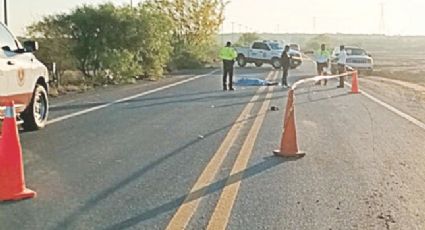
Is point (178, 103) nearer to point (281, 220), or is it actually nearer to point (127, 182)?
point (127, 182)

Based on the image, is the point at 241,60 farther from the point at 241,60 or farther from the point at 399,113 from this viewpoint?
the point at 399,113

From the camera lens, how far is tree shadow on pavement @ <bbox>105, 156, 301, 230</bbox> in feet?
22.7

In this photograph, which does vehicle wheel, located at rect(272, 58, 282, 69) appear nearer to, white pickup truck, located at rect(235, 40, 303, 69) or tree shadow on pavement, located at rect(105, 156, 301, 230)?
white pickup truck, located at rect(235, 40, 303, 69)

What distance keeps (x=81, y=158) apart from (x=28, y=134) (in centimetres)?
322

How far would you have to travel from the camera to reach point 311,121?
16078mm

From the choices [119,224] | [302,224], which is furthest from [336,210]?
[119,224]

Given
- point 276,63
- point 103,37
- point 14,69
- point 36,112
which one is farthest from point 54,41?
point 276,63

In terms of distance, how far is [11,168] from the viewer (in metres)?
7.90

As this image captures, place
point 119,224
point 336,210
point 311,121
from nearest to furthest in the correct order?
point 119,224 → point 336,210 → point 311,121

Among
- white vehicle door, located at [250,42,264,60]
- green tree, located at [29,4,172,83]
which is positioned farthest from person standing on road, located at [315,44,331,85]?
white vehicle door, located at [250,42,264,60]

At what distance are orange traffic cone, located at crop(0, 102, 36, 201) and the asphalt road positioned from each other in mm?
186

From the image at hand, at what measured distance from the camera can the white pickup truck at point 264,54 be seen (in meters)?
56.2

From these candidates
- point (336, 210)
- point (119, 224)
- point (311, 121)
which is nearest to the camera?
point (119, 224)

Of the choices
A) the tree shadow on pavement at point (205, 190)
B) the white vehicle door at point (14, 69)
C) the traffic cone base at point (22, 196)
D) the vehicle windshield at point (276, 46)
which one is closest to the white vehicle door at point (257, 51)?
the vehicle windshield at point (276, 46)
